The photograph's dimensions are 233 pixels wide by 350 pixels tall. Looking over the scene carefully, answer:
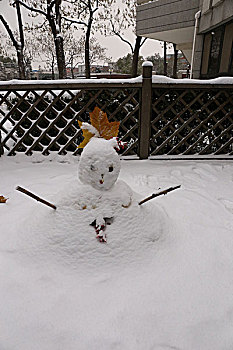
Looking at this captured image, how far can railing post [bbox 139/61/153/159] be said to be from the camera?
360 centimetres

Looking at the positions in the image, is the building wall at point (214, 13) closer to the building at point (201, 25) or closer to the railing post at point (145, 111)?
→ the building at point (201, 25)

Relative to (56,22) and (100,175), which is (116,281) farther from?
(56,22)

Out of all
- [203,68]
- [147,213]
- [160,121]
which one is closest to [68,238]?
[147,213]

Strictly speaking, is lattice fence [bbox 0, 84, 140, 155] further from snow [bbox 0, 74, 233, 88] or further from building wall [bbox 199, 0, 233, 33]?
building wall [bbox 199, 0, 233, 33]

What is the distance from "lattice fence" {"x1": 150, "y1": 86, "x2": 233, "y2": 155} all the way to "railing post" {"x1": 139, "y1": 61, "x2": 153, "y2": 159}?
0.36 ft

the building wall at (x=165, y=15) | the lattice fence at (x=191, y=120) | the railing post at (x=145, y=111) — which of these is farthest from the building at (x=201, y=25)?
the railing post at (x=145, y=111)

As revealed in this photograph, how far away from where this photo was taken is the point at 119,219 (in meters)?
1.62

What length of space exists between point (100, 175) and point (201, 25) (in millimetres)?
7767

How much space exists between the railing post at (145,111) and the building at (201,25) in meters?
3.28

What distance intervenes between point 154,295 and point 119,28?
2344 centimetres

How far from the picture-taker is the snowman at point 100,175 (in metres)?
1.51

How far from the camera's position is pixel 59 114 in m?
3.72

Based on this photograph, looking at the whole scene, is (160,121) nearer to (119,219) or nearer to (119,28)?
(119,219)

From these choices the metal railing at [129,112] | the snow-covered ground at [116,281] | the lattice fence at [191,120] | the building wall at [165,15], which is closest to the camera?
the snow-covered ground at [116,281]
